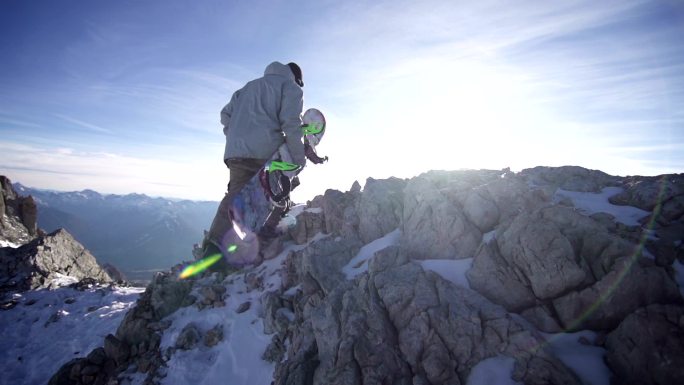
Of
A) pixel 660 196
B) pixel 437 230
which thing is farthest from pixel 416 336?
pixel 660 196

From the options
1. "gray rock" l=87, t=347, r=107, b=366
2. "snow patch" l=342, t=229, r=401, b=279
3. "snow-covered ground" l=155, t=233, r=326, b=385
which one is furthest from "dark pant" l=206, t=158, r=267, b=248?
"gray rock" l=87, t=347, r=107, b=366

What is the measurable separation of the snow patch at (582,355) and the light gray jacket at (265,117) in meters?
7.23

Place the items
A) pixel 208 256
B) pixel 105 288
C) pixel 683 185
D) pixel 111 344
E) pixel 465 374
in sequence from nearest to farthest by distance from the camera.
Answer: pixel 465 374 → pixel 208 256 → pixel 683 185 → pixel 111 344 → pixel 105 288

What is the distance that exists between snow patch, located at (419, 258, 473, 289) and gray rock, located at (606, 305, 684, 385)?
351 cm

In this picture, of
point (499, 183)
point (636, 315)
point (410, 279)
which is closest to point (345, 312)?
point (410, 279)

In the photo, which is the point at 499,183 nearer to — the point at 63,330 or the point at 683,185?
the point at 683,185

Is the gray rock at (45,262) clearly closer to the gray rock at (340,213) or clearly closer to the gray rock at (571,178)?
the gray rock at (340,213)

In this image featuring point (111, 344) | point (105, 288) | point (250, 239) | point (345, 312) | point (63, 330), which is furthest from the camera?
point (105, 288)

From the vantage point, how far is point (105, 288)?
2417 centimetres

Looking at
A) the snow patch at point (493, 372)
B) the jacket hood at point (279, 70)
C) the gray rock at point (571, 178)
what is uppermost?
the jacket hood at point (279, 70)

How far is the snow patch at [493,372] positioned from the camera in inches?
264

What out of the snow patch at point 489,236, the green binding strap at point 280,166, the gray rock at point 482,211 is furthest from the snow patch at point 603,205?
the green binding strap at point 280,166

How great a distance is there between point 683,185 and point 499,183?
5837 mm

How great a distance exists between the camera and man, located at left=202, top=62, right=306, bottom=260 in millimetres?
7168
